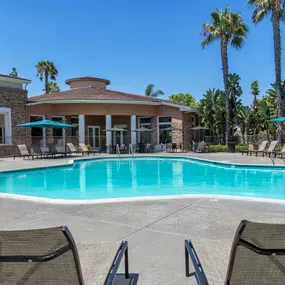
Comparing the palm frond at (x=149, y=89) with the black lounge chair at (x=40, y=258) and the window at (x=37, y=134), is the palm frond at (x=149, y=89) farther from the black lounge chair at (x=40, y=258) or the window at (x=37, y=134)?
the black lounge chair at (x=40, y=258)

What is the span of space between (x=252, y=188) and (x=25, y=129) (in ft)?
55.1

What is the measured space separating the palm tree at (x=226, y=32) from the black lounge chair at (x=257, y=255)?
68.4 ft

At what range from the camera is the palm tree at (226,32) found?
2145 cm

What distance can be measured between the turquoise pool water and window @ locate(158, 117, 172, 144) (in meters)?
8.80

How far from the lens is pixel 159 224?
4367 millimetres

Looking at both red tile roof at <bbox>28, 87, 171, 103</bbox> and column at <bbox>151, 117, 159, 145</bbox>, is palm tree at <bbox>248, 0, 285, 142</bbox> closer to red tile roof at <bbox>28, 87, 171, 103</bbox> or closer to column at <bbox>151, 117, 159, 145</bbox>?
column at <bbox>151, 117, 159, 145</bbox>

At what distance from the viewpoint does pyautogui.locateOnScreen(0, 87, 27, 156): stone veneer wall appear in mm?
19453

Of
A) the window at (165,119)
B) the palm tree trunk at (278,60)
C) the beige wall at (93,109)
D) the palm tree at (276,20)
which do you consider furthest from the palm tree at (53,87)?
the palm tree trunk at (278,60)

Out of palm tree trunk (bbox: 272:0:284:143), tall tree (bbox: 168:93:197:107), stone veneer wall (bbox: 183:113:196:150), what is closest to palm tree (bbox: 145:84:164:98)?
tall tree (bbox: 168:93:197:107)

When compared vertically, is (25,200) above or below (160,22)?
below

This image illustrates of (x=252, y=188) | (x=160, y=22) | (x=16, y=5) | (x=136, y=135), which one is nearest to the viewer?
(x=252, y=188)

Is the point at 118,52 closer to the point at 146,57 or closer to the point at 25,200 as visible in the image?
the point at 146,57

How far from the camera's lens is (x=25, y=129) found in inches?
829

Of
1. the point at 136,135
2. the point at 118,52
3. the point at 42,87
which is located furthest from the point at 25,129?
the point at 42,87
